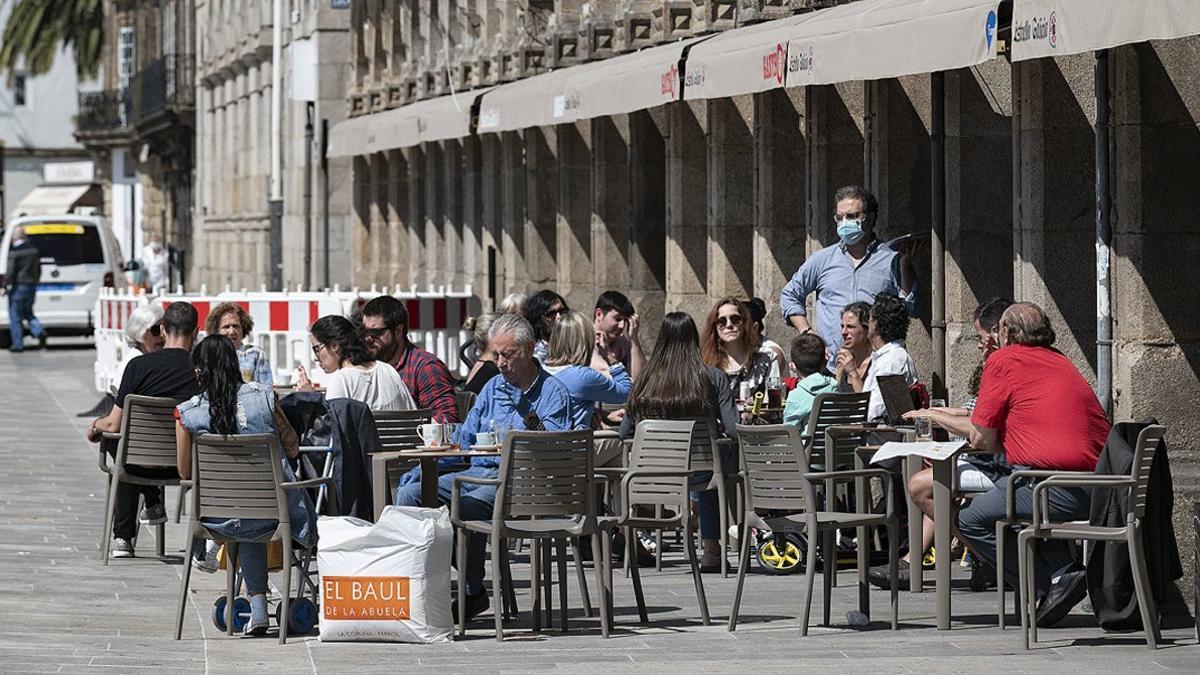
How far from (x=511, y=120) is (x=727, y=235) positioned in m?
2.36

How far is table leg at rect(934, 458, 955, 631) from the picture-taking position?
10891mm

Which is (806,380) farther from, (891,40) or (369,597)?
(369,597)

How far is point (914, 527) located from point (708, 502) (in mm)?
1790

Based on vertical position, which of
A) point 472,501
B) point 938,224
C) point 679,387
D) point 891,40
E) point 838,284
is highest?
point 891,40

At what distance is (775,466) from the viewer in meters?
11.0

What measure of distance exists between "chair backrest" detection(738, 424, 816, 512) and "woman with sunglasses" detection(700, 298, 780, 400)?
3373mm

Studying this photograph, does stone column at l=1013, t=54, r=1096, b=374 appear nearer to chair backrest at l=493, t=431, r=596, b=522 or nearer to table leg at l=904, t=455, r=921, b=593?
table leg at l=904, t=455, r=921, b=593

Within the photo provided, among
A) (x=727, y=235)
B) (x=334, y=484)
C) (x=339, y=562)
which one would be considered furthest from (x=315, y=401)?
(x=727, y=235)

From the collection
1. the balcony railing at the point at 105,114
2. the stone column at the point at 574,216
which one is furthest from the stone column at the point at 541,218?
the balcony railing at the point at 105,114

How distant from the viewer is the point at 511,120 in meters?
22.0

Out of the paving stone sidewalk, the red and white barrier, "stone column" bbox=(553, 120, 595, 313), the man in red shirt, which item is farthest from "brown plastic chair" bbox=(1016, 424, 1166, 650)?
"stone column" bbox=(553, 120, 595, 313)

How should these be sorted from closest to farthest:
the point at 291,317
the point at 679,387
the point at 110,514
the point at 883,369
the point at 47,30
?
the point at 679,387, the point at 883,369, the point at 110,514, the point at 291,317, the point at 47,30

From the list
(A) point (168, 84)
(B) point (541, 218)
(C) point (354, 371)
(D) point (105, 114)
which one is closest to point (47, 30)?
(D) point (105, 114)

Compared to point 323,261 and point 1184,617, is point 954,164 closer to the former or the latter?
point 1184,617
